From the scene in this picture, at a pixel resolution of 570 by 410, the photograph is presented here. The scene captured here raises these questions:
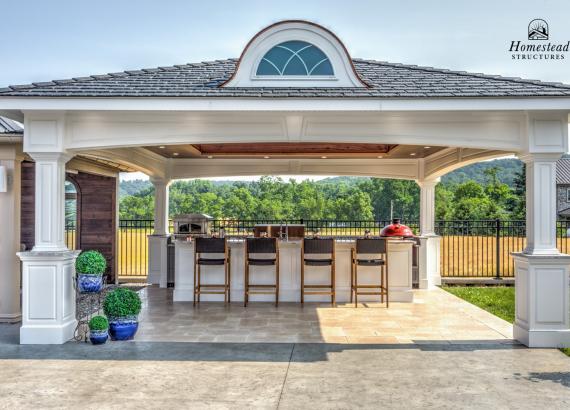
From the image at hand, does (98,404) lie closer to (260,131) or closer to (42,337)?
(42,337)

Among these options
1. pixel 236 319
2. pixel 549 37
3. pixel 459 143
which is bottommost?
pixel 236 319

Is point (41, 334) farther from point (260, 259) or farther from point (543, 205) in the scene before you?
point (543, 205)

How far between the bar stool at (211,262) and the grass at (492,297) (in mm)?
4511

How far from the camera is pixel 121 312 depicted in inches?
230

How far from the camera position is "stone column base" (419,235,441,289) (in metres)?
10.5

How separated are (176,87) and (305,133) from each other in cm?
177

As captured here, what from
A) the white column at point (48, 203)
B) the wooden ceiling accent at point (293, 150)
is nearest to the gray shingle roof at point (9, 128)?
the white column at point (48, 203)

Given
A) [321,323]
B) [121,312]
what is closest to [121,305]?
[121,312]

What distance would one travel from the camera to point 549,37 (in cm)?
975

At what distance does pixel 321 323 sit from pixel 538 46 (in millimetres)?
7216

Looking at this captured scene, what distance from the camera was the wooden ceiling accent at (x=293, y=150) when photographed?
30.6 feet

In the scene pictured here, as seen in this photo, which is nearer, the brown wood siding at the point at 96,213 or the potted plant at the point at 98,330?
the potted plant at the point at 98,330

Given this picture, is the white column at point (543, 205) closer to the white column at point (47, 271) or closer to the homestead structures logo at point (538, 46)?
the homestead structures logo at point (538, 46)

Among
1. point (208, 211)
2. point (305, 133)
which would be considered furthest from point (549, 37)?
point (208, 211)
